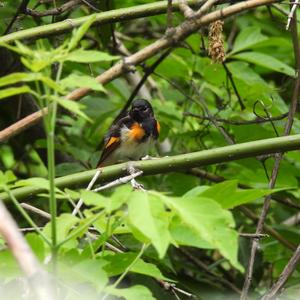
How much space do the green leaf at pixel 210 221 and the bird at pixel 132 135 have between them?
10.9ft

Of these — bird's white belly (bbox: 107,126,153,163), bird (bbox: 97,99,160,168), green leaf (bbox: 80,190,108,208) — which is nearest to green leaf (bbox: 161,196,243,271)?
green leaf (bbox: 80,190,108,208)

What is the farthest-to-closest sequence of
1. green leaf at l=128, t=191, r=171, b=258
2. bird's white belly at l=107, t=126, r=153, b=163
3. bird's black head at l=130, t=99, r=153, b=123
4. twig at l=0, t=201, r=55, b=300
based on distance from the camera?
bird's white belly at l=107, t=126, r=153, b=163 → bird's black head at l=130, t=99, r=153, b=123 → green leaf at l=128, t=191, r=171, b=258 → twig at l=0, t=201, r=55, b=300

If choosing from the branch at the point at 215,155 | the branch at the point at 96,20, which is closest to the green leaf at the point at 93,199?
the branch at the point at 215,155

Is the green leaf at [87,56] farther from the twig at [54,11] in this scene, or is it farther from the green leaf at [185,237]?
the twig at [54,11]

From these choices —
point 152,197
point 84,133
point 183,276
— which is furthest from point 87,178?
point 84,133

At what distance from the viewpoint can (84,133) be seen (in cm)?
570

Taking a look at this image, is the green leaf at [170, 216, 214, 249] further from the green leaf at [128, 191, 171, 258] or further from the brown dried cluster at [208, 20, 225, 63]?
the brown dried cluster at [208, 20, 225, 63]

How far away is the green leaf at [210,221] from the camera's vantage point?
1.55m

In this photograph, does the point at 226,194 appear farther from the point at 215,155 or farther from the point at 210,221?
the point at 215,155

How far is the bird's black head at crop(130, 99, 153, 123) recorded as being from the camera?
5.02 meters

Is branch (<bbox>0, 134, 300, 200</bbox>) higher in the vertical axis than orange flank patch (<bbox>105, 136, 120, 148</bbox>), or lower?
higher

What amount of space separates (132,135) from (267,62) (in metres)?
1.26

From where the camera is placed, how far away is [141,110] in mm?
5098

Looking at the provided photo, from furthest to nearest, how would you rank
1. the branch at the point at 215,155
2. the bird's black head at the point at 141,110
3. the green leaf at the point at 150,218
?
the bird's black head at the point at 141,110 < the branch at the point at 215,155 < the green leaf at the point at 150,218
